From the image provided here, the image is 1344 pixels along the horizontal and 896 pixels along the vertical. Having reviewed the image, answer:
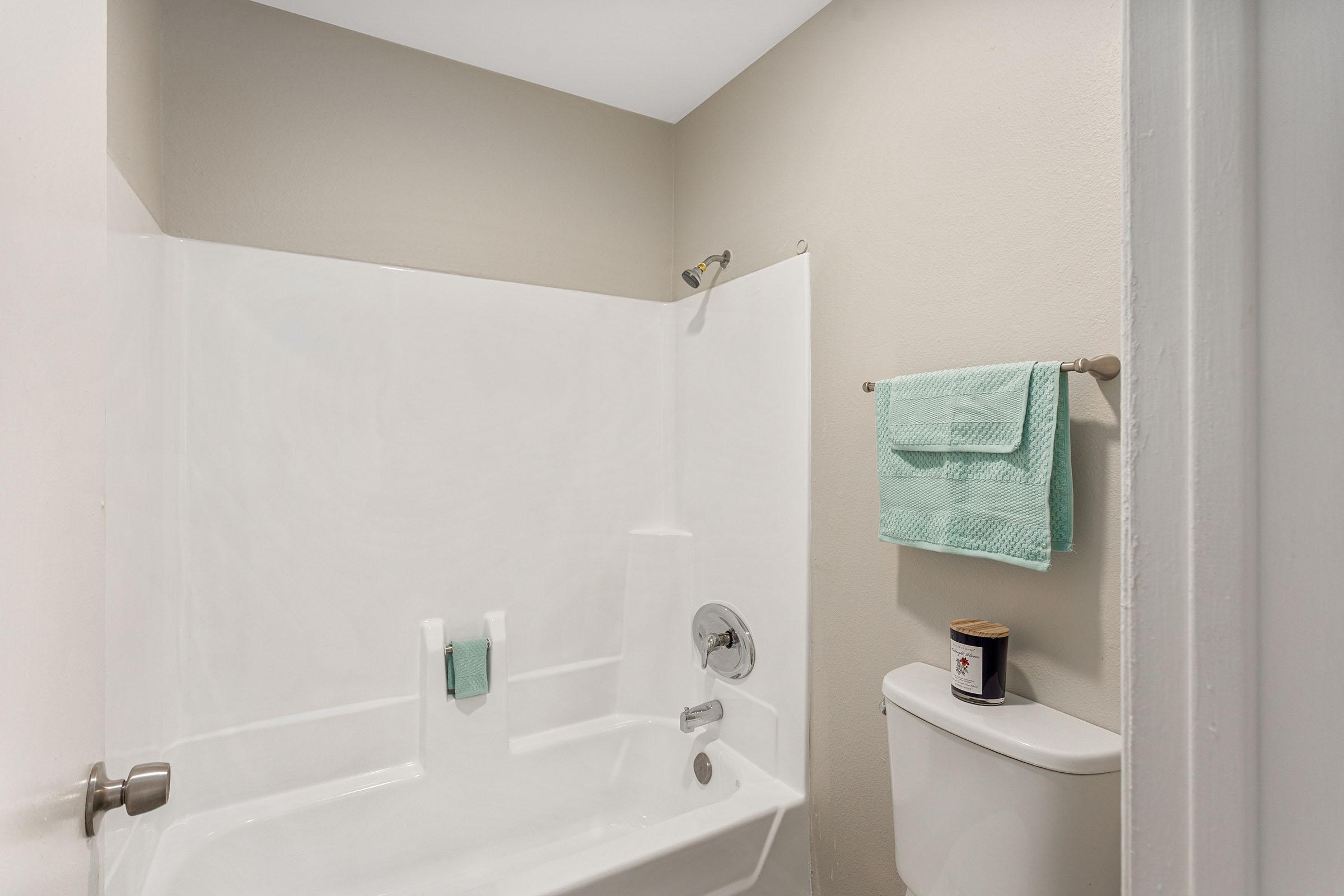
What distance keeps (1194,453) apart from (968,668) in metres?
0.77

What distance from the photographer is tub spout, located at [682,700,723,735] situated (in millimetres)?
1895

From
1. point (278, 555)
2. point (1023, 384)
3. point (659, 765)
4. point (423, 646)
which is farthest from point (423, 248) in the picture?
point (659, 765)

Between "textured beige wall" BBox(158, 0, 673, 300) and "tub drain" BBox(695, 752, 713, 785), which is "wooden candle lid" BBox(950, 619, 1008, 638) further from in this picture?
A: "textured beige wall" BBox(158, 0, 673, 300)

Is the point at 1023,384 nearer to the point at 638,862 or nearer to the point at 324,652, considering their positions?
the point at 638,862

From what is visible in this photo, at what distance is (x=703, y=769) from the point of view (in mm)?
1900

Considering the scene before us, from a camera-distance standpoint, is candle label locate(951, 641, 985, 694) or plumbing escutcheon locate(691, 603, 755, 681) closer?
candle label locate(951, 641, 985, 694)

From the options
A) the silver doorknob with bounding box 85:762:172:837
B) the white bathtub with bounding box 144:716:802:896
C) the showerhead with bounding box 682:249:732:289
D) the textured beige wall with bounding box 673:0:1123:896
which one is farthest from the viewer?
the showerhead with bounding box 682:249:732:289

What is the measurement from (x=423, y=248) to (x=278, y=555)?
2.98 feet

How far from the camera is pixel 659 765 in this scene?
6.70ft

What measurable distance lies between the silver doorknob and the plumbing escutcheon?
1415 millimetres

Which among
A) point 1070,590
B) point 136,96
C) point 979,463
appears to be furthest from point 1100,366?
point 136,96

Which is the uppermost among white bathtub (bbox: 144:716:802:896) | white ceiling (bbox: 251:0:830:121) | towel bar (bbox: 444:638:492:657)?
white ceiling (bbox: 251:0:830:121)

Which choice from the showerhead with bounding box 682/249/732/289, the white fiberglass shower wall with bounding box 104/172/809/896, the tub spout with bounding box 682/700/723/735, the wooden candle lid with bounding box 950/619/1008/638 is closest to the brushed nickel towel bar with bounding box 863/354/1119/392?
the wooden candle lid with bounding box 950/619/1008/638

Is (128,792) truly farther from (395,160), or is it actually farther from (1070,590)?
(395,160)
